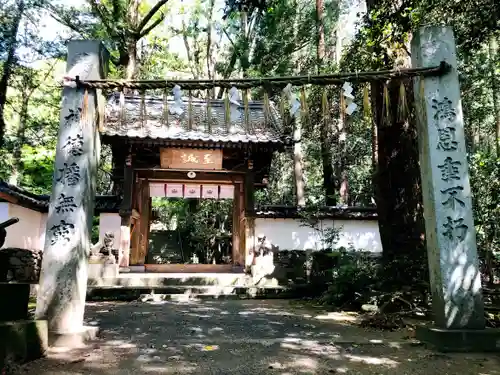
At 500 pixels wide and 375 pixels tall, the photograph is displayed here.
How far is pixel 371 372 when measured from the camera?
3475mm

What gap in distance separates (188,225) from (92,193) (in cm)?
1633

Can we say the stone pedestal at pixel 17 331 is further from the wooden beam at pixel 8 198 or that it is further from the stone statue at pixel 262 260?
the wooden beam at pixel 8 198

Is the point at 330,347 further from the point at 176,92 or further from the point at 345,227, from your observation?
the point at 345,227

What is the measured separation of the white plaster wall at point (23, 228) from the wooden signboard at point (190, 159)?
13.4 feet

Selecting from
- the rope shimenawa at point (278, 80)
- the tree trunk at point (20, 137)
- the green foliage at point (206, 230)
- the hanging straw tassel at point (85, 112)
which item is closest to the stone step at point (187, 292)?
the hanging straw tassel at point (85, 112)

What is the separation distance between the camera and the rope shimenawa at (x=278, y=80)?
474 cm

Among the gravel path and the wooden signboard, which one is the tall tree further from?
the gravel path

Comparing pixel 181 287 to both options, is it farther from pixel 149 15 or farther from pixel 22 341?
pixel 149 15

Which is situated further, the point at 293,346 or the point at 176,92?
the point at 176,92

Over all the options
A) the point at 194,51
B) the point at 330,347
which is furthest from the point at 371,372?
the point at 194,51

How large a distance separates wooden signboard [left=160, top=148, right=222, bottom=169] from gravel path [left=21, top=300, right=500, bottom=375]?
21.0 feet

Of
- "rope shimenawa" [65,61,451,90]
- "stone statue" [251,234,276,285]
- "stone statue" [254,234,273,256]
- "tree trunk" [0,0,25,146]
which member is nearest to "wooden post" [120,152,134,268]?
"stone statue" [251,234,276,285]

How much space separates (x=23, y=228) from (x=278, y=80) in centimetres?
966

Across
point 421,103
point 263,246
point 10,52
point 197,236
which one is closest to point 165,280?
point 263,246
